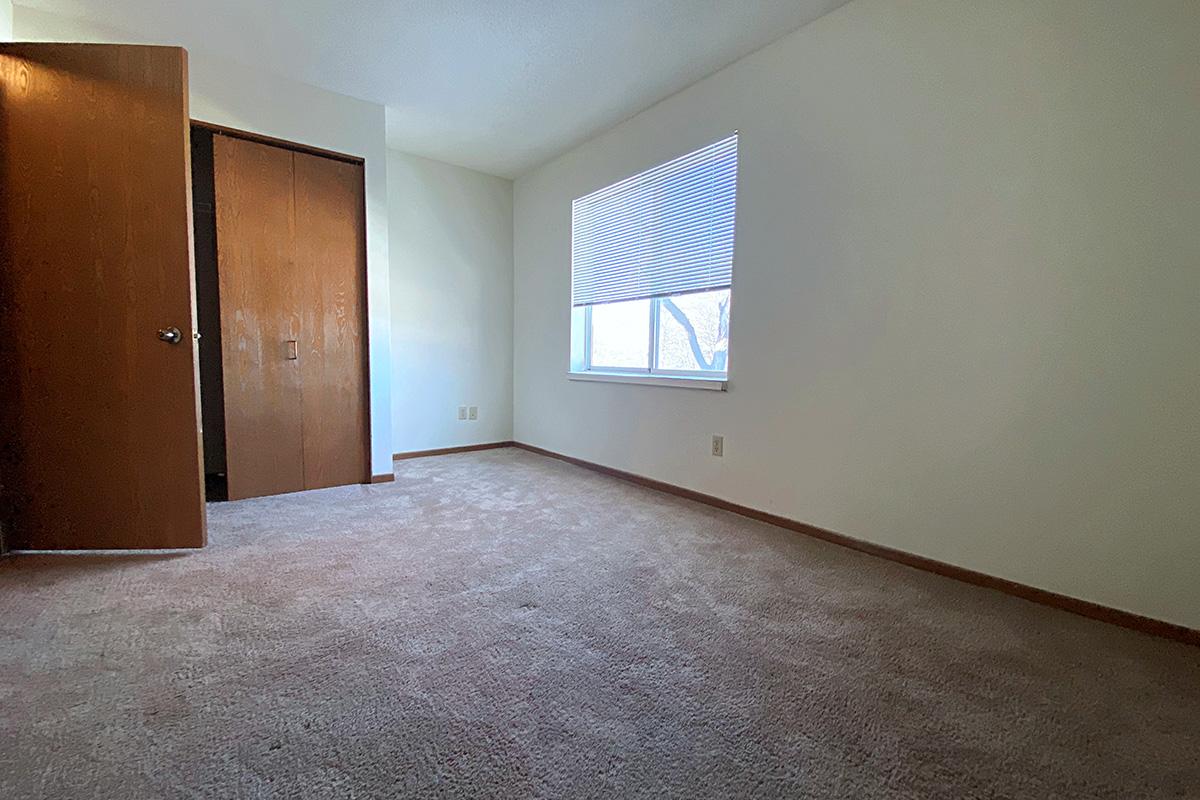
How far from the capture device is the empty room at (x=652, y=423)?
1.17m

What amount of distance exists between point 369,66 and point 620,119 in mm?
1596

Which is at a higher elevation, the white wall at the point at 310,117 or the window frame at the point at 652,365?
the white wall at the point at 310,117

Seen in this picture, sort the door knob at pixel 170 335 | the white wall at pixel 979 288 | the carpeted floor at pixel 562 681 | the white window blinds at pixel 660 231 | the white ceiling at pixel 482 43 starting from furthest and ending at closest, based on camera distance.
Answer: the white window blinds at pixel 660 231 → the white ceiling at pixel 482 43 → the door knob at pixel 170 335 → the white wall at pixel 979 288 → the carpeted floor at pixel 562 681

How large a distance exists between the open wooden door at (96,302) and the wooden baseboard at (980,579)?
8.76ft

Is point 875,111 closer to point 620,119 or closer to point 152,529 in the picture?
point 620,119

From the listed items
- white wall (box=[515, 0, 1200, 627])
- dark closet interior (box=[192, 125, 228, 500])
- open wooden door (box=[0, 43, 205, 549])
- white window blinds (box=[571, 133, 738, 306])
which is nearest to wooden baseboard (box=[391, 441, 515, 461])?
dark closet interior (box=[192, 125, 228, 500])

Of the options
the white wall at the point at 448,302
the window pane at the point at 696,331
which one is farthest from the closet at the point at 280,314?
the window pane at the point at 696,331

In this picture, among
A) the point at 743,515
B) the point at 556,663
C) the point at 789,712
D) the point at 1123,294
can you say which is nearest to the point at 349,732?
the point at 556,663

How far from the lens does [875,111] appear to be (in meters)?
2.21

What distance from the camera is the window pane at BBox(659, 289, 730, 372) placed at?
299cm

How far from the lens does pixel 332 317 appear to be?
3293 mm

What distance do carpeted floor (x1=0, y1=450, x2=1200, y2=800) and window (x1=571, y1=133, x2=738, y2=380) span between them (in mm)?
1497

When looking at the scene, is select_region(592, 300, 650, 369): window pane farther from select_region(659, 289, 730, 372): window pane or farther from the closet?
the closet

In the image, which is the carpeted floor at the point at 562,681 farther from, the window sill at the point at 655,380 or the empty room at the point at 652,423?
the window sill at the point at 655,380
